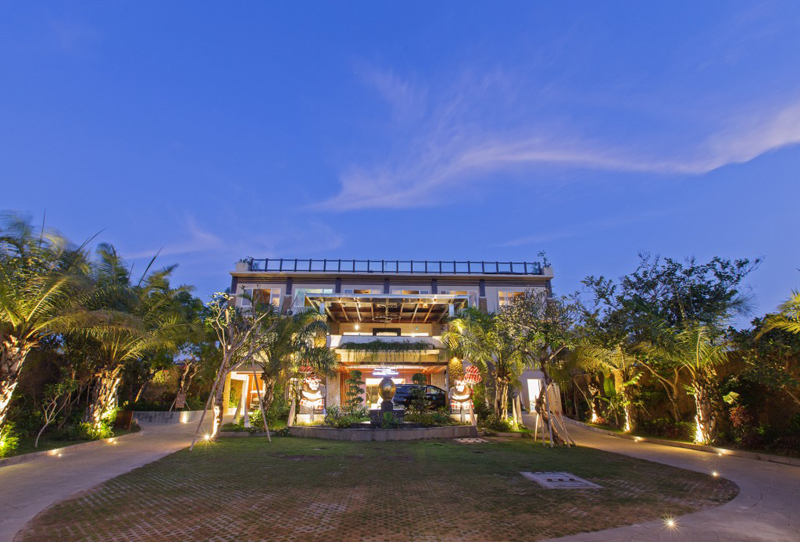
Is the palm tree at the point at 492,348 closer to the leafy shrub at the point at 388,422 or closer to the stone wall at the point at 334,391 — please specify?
the leafy shrub at the point at 388,422

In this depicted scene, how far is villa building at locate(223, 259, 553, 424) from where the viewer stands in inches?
984

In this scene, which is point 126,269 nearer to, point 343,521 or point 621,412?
point 343,521

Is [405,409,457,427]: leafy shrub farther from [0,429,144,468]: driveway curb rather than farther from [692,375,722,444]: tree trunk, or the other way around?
[0,429,144,468]: driveway curb

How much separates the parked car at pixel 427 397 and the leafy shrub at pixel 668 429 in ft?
27.8

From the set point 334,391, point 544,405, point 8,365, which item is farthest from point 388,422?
point 334,391

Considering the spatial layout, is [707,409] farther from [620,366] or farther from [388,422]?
[388,422]

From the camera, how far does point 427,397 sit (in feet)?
67.7

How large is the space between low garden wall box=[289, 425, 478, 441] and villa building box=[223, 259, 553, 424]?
859 centimetres

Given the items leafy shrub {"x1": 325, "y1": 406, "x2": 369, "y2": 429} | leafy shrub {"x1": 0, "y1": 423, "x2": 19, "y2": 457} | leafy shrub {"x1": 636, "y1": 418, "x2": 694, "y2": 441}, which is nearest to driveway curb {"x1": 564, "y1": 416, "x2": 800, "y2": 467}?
leafy shrub {"x1": 636, "y1": 418, "x2": 694, "y2": 441}

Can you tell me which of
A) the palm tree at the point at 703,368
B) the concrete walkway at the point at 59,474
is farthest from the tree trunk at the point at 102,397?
the palm tree at the point at 703,368

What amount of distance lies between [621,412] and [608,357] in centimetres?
369

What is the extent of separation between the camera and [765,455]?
984 centimetres

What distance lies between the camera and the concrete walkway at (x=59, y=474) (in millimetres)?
5539

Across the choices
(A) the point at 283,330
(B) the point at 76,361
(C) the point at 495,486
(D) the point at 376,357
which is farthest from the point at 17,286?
(D) the point at 376,357
